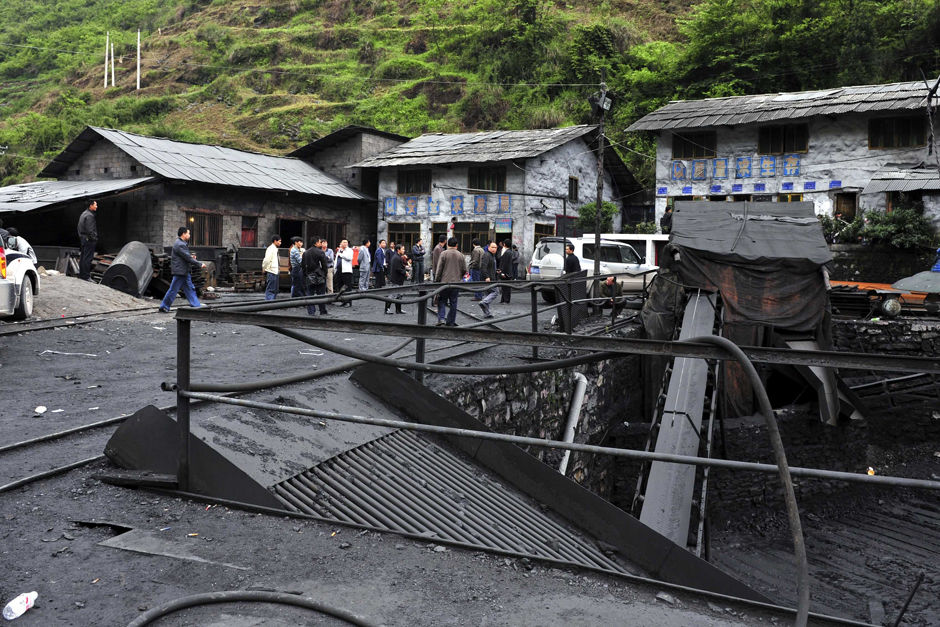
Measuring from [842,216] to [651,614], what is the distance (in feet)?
96.8

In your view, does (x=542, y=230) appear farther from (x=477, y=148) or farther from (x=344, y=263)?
(x=344, y=263)

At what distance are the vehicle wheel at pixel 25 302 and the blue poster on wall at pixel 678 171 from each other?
25.1 metres

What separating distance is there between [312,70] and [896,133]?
149 ft

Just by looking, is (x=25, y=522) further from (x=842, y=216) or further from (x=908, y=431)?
(x=842, y=216)

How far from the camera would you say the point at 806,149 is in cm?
2884

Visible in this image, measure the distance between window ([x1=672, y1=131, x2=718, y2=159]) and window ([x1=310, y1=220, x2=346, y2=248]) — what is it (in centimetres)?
1465

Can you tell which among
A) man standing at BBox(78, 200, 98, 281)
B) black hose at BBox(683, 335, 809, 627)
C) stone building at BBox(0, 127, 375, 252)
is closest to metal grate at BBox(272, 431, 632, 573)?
black hose at BBox(683, 335, 809, 627)

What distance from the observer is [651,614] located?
102 inches

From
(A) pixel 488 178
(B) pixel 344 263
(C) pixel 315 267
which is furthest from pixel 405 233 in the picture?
(C) pixel 315 267

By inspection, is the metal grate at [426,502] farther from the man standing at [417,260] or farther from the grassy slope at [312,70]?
the grassy slope at [312,70]

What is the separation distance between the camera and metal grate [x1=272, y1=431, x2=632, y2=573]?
3.88 m

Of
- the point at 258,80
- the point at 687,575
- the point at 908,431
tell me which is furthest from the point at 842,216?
the point at 258,80

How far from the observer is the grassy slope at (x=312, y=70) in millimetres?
48844

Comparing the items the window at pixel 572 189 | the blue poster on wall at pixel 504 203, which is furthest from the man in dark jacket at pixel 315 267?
the window at pixel 572 189
